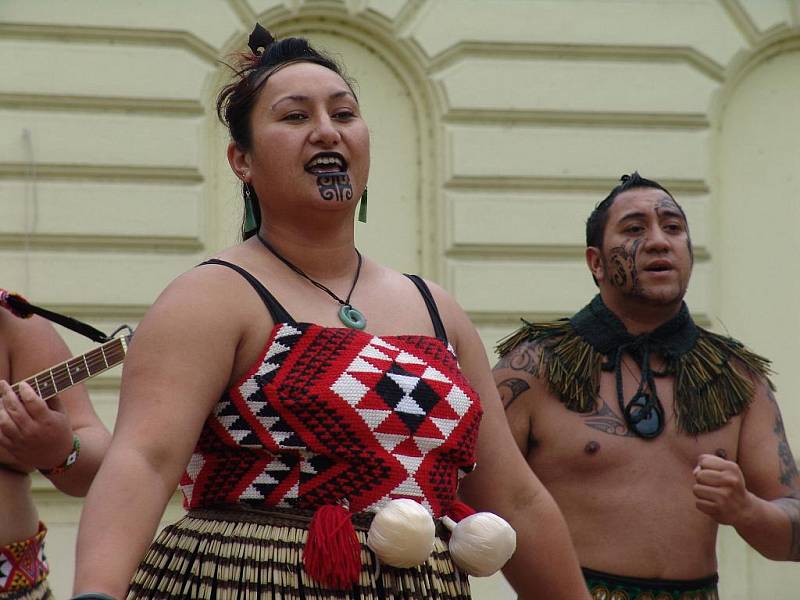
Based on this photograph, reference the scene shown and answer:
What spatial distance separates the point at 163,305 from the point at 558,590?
42.3 inches

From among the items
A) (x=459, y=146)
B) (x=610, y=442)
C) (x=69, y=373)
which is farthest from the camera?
(x=459, y=146)

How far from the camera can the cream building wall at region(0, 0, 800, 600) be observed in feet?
29.6

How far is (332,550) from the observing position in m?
2.97

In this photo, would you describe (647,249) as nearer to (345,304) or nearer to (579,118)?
(345,304)

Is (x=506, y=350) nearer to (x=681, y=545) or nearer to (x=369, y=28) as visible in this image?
(x=681, y=545)

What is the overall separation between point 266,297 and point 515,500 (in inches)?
29.5

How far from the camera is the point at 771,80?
→ 10109mm

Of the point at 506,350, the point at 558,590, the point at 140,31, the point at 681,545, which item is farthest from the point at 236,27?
the point at 558,590

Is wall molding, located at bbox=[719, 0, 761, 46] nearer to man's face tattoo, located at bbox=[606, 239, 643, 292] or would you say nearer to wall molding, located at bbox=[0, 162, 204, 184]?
wall molding, located at bbox=[0, 162, 204, 184]

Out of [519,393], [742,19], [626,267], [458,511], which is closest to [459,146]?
[742,19]

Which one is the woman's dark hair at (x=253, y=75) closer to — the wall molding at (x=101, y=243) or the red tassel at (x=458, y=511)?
the red tassel at (x=458, y=511)

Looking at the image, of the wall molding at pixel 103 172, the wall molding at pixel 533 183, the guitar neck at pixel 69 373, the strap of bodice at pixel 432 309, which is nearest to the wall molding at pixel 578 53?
the wall molding at pixel 533 183

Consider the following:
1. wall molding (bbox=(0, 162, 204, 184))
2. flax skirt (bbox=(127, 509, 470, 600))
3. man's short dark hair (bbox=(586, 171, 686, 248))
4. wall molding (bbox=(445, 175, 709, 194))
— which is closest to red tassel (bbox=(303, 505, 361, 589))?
flax skirt (bbox=(127, 509, 470, 600))

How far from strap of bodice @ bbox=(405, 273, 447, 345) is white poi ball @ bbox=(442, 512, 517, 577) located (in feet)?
1.26
